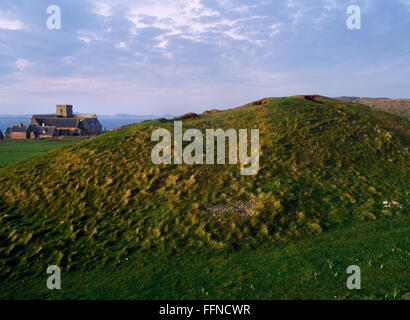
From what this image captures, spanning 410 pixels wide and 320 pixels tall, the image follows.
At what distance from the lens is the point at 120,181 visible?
20578 mm

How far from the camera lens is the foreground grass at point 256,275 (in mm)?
10102

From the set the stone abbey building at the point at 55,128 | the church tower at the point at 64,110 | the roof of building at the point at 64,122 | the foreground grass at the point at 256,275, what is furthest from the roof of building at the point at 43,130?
the foreground grass at the point at 256,275

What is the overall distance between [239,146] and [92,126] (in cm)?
12442

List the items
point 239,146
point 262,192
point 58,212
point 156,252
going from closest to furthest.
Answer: point 156,252 < point 58,212 < point 262,192 < point 239,146

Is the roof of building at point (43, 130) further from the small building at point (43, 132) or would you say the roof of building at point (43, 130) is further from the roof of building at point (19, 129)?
the roof of building at point (19, 129)

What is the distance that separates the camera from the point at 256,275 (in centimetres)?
1120

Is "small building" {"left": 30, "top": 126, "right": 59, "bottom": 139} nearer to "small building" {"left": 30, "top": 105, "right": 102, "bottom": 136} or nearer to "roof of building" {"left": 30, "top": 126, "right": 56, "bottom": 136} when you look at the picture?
"roof of building" {"left": 30, "top": 126, "right": 56, "bottom": 136}

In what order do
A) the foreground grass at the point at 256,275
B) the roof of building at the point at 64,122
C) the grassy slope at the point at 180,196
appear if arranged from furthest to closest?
the roof of building at the point at 64,122 → the grassy slope at the point at 180,196 → the foreground grass at the point at 256,275

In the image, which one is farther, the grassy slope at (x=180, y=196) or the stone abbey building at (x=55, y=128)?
the stone abbey building at (x=55, y=128)

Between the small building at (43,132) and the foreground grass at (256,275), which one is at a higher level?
the small building at (43,132)

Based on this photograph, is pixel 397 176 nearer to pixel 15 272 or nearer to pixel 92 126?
pixel 15 272

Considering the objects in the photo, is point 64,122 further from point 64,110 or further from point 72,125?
point 64,110

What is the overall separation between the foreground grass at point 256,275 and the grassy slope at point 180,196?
1.84ft
